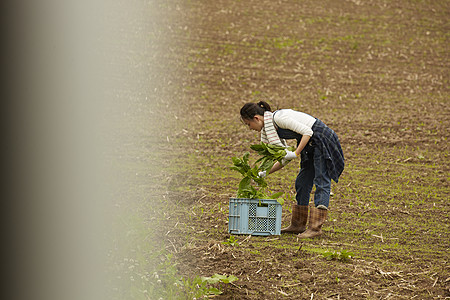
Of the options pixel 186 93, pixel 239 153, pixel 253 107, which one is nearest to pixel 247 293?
pixel 253 107

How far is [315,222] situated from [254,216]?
585mm

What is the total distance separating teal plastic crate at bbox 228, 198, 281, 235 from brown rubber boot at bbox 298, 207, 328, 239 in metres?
0.31

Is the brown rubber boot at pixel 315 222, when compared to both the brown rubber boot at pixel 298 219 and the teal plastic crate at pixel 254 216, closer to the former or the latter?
the brown rubber boot at pixel 298 219

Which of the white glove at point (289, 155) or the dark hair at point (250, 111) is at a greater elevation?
the dark hair at point (250, 111)

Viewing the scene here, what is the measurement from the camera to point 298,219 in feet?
16.0

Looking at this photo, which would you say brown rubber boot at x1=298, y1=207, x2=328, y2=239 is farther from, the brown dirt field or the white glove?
the white glove

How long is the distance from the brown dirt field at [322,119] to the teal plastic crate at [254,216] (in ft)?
0.37

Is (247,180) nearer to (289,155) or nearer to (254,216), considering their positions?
(254,216)

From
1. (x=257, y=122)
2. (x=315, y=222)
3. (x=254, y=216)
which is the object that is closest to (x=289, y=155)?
(x=257, y=122)

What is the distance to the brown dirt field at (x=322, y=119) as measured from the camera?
3.99 meters

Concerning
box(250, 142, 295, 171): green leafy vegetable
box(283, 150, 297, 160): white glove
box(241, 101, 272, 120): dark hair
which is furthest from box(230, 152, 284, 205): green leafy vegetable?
box(241, 101, 272, 120): dark hair

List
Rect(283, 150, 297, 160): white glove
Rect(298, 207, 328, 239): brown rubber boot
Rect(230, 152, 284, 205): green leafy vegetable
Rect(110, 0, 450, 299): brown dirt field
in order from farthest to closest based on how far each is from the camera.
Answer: Rect(298, 207, 328, 239): brown rubber boot, Rect(230, 152, 284, 205): green leafy vegetable, Rect(283, 150, 297, 160): white glove, Rect(110, 0, 450, 299): brown dirt field

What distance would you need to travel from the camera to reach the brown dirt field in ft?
13.1

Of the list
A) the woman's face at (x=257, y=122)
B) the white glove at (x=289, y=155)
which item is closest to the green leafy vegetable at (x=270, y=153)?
the white glove at (x=289, y=155)
